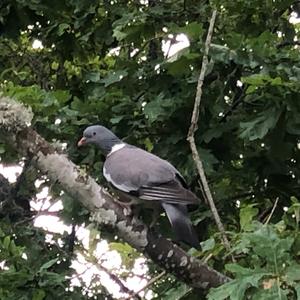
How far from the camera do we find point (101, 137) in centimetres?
431

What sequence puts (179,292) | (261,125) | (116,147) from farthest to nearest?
(116,147) → (261,125) → (179,292)

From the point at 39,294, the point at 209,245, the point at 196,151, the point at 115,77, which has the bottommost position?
the point at 39,294

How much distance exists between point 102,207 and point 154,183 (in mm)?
587

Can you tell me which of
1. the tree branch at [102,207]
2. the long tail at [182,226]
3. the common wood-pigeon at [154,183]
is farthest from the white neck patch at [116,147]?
the tree branch at [102,207]

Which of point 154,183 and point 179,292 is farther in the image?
point 154,183

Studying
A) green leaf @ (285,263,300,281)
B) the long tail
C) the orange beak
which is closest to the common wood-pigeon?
the long tail

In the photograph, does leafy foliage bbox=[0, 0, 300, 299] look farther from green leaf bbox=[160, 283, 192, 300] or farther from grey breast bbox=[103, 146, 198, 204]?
grey breast bbox=[103, 146, 198, 204]

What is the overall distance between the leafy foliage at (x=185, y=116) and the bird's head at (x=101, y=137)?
154mm

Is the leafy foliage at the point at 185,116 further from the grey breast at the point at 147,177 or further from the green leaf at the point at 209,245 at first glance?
A: the grey breast at the point at 147,177

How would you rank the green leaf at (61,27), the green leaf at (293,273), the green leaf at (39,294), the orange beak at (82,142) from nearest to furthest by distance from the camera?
the green leaf at (293,273)
the green leaf at (39,294)
the orange beak at (82,142)
the green leaf at (61,27)

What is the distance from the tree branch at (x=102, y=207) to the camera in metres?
3.18

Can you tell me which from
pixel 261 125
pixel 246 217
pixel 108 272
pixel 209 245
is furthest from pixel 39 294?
pixel 261 125

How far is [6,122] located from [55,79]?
2728 millimetres

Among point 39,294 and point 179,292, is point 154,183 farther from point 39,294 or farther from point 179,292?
point 39,294
